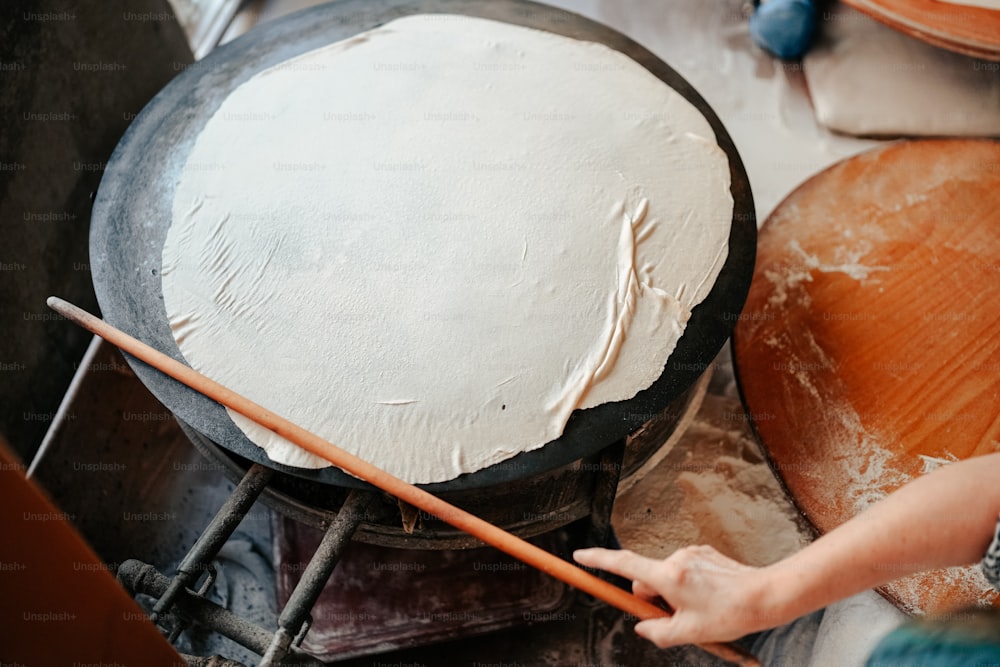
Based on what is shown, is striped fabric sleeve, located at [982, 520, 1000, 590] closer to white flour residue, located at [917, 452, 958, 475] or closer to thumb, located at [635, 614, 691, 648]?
thumb, located at [635, 614, 691, 648]

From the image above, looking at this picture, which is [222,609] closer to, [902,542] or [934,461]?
[902,542]

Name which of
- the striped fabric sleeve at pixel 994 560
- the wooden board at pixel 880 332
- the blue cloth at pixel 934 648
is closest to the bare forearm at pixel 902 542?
the striped fabric sleeve at pixel 994 560

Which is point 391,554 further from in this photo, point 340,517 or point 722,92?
point 722,92

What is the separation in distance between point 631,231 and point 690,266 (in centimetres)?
16

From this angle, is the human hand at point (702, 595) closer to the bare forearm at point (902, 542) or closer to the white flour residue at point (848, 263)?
the bare forearm at point (902, 542)

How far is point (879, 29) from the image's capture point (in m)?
3.39

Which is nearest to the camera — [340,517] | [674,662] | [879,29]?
[340,517]

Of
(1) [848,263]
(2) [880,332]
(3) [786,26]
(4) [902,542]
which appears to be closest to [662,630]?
(4) [902,542]

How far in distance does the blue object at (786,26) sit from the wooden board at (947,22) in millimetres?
661

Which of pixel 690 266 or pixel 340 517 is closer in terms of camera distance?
pixel 340 517

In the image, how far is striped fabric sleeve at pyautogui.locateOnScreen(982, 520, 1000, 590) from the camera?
1.19 meters

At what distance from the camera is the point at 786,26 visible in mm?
3279

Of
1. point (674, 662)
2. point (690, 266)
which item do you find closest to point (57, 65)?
point (690, 266)

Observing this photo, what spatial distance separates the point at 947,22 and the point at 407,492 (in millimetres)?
2485
